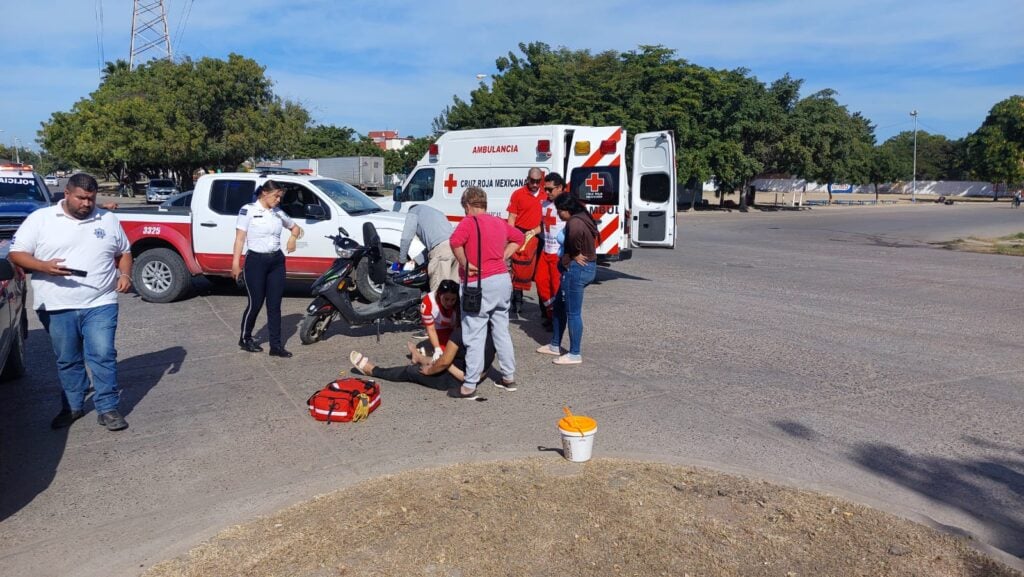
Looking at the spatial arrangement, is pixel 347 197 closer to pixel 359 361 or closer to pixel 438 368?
pixel 359 361

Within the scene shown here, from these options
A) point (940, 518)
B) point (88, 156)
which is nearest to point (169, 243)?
point (940, 518)

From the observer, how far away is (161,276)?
1123cm

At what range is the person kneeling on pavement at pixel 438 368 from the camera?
6.42 metres

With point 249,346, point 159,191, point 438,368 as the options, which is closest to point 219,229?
point 249,346

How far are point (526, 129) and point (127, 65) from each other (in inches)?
2715

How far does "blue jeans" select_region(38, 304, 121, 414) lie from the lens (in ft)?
17.9

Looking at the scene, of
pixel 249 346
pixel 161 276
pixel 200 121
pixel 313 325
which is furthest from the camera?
pixel 200 121

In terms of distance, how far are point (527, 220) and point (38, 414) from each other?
570cm

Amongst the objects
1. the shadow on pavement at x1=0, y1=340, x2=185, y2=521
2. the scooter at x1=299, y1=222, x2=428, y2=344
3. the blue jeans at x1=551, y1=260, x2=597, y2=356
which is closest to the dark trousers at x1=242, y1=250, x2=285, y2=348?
the scooter at x1=299, y1=222, x2=428, y2=344

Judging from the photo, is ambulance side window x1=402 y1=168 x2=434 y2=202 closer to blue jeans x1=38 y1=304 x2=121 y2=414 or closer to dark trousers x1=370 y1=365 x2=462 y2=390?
dark trousers x1=370 y1=365 x2=462 y2=390

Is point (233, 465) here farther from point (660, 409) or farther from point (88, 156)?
point (88, 156)

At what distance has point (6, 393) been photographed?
6.65 metres

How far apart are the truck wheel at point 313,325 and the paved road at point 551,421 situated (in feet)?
0.49

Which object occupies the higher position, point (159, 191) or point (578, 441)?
point (159, 191)
